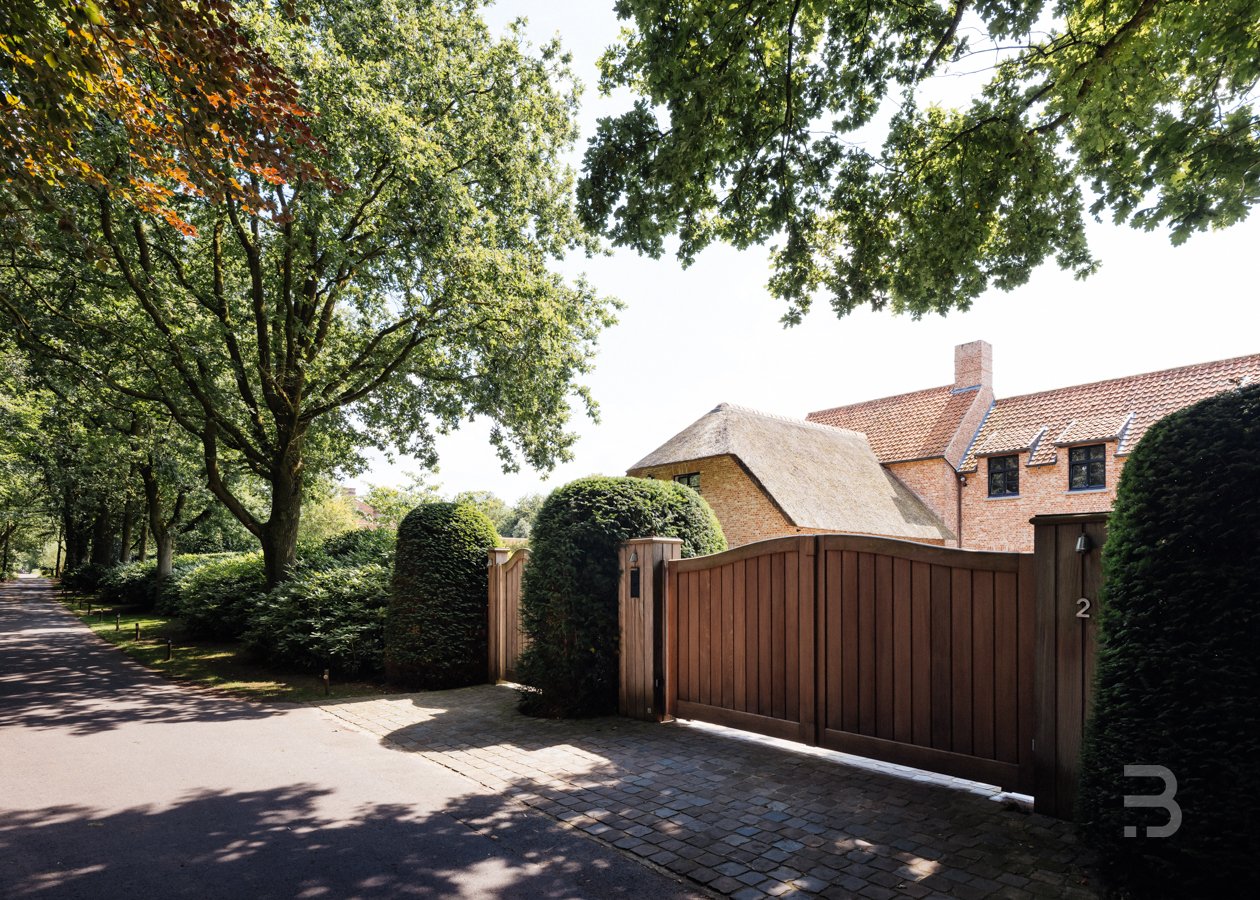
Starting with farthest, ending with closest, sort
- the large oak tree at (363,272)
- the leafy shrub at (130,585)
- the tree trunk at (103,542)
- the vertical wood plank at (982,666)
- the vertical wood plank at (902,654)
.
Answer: the tree trunk at (103,542), the leafy shrub at (130,585), the large oak tree at (363,272), the vertical wood plank at (902,654), the vertical wood plank at (982,666)

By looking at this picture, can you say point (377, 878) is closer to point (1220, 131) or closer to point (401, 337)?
point (1220, 131)

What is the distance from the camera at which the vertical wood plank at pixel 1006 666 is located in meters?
4.81

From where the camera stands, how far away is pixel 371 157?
36.2ft

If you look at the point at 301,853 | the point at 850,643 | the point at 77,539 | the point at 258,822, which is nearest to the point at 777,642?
the point at 850,643

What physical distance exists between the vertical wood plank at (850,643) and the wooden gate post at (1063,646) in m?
1.40

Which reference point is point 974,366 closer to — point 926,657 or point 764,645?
point 764,645

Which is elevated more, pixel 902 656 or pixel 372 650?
pixel 902 656

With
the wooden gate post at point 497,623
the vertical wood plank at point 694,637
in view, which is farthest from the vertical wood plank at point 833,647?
the wooden gate post at point 497,623

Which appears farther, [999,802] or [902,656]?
[902,656]

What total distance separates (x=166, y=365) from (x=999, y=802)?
14215 mm

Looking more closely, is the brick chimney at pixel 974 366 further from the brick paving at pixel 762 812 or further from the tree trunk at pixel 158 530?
the tree trunk at pixel 158 530

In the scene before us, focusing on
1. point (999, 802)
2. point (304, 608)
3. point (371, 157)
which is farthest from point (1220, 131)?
point (304, 608)

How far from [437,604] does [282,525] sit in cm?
633

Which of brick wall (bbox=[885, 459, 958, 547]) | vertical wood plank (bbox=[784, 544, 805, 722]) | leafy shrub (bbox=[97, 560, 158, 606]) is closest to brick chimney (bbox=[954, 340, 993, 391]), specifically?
brick wall (bbox=[885, 459, 958, 547])
